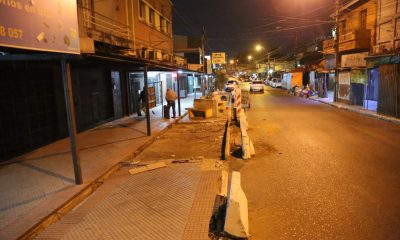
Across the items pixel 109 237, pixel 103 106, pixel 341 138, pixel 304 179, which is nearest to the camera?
pixel 109 237

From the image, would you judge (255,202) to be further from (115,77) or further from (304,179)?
(115,77)

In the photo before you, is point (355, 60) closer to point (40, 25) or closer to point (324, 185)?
point (324, 185)

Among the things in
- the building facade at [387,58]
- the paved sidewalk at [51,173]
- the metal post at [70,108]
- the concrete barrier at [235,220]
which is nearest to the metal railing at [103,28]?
the paved sidewalk at [51,173]

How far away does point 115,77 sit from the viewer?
16.5 meters

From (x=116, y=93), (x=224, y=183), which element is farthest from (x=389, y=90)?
(x=116, y=93)

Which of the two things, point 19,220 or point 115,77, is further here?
point 115,77

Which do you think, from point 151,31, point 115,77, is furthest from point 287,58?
point 115,77

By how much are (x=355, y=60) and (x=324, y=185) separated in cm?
2033

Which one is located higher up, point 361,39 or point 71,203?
point 361,39

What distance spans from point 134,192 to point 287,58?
72.5 m

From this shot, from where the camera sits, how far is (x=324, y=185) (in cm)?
635

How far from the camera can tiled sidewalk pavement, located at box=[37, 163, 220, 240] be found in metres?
4.50

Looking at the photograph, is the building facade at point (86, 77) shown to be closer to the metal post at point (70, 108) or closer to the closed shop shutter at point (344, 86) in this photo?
the metal post at point (70, 108)

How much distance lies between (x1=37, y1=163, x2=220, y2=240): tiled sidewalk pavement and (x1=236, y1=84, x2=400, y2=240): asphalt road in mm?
888
